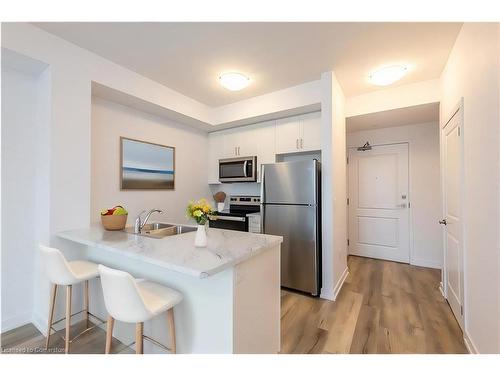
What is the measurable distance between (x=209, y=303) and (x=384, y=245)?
3.71 m

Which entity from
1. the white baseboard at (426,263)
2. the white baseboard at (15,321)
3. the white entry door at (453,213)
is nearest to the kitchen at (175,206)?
the white baseboard at (15,321)

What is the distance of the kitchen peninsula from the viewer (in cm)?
126

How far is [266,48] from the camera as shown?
2148 millimetres

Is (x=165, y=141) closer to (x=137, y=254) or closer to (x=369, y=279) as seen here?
(x=137, y=254)

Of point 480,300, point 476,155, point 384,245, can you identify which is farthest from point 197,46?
point 384,245

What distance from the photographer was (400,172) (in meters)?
3.83

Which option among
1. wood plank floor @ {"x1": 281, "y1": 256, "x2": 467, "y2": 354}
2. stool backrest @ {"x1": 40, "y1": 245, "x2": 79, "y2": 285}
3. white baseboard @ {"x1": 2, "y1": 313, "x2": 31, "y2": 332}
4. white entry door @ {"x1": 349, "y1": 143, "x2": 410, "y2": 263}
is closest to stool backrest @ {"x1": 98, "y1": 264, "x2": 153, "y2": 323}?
stool backrest @ {"x1": 40, "y1": 245, "x2": 79, "y2": 285}

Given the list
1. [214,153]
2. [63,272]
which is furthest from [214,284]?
[214,153]

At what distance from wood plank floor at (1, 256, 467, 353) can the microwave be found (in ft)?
5.79

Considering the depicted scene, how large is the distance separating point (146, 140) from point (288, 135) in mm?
2009

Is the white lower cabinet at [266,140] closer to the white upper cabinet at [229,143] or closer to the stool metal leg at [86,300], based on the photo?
the white upper cabinet at [229,143]

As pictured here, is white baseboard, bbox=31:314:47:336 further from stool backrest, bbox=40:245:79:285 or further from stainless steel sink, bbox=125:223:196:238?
stainless steel sink, bbox=125:223:196:238

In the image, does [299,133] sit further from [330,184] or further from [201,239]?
[201,239]

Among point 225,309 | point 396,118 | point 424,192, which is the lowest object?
point 225,309
